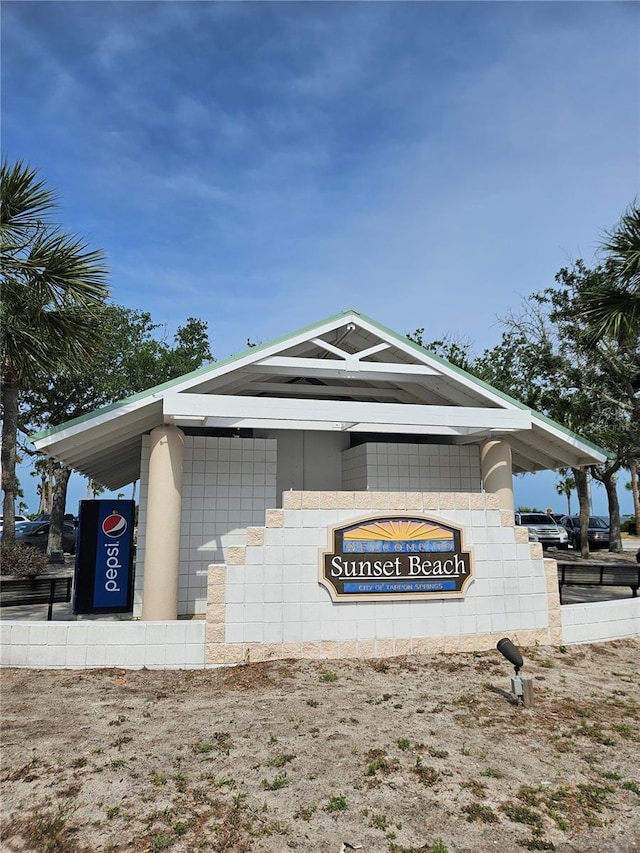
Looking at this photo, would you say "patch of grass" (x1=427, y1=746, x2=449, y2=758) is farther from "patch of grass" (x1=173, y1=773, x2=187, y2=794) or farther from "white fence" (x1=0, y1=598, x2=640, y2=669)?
"white fence" (x1=0, y1=598, x2=640, y2=669)

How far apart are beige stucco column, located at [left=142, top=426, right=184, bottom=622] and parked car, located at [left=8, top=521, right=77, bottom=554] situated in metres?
19.0

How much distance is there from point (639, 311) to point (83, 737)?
35.4ft

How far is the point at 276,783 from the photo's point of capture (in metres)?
4.80

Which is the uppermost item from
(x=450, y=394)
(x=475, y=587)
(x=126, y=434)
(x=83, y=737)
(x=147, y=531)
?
(x=450, y=394)

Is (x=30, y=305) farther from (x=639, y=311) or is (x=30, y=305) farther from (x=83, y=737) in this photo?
(x=639, y=311)

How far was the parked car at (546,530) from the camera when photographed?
28013 millimetres

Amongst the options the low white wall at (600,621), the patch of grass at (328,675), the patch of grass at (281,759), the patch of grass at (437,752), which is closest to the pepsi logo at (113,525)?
the patch of grass at (328,675)

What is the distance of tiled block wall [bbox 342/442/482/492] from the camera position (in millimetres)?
12219

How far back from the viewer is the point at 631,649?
923 cm

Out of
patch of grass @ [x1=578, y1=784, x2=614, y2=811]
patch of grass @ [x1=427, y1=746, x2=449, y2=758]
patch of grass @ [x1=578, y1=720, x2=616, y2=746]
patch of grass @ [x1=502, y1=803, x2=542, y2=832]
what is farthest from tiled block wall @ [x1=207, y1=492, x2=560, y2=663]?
patch of grass @ [x1=502, y1=803, x2=542, y2=832]

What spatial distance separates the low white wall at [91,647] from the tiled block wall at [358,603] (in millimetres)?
562

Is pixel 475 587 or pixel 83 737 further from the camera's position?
pixel 475 587

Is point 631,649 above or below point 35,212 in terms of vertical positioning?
below

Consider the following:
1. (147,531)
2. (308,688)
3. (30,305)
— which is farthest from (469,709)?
(30,305)
